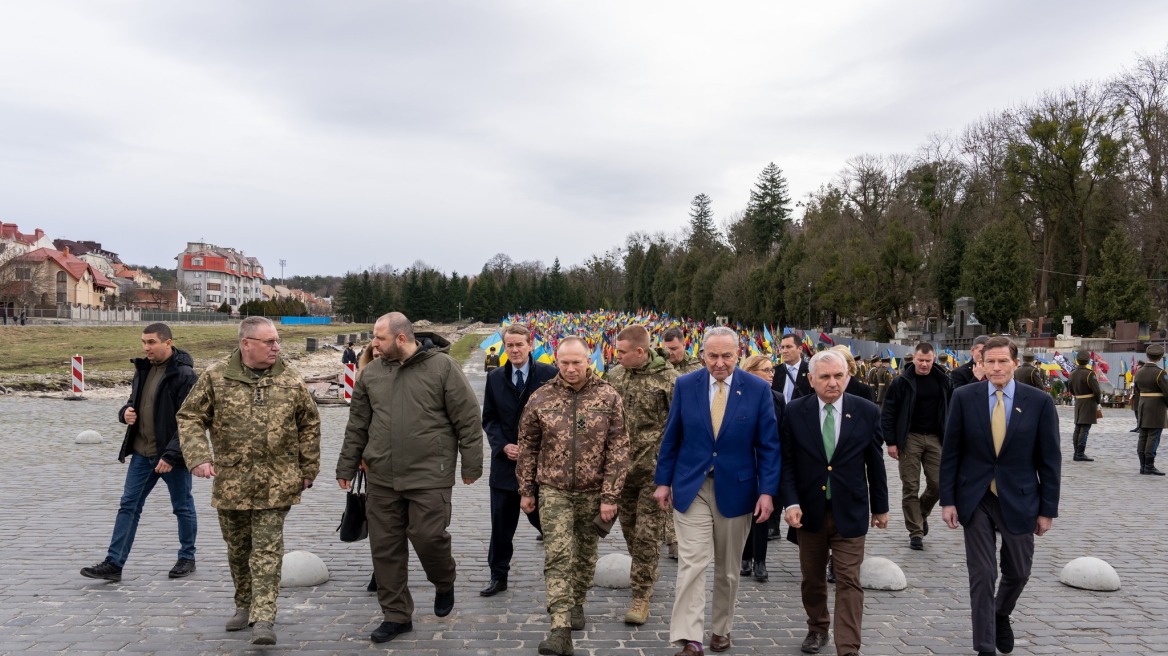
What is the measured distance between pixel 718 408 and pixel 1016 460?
170 centimetres

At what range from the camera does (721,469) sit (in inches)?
188

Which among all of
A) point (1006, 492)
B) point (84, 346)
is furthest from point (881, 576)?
point (84, 346)

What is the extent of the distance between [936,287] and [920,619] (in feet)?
149

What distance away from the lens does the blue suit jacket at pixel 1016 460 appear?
4660 mm

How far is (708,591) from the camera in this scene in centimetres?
613

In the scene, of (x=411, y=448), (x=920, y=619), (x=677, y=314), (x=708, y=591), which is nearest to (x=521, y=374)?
(x=411, y=448)

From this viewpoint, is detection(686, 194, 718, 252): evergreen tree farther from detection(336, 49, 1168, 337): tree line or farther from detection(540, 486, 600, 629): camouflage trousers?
detection(540, 486, 600, 629): camouflage trousers

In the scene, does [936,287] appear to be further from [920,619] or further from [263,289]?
[263,289]

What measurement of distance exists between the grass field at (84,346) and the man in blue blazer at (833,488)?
3480 centimetres

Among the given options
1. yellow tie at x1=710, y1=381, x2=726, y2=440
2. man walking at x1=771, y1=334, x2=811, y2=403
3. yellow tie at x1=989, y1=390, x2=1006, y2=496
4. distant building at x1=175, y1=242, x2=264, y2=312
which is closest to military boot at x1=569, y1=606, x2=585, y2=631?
yellow tie at x1=710, y1=381, x2=726, y2=440

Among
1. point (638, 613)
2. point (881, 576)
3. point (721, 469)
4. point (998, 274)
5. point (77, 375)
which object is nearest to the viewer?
point (721, 469)

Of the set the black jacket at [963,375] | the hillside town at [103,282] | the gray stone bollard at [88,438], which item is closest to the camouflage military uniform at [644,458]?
the black jacket at [963,375]

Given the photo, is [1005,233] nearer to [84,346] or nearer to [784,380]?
[784,380]

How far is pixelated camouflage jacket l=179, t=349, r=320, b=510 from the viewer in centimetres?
493
